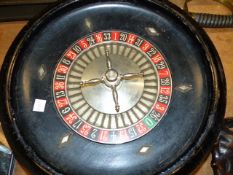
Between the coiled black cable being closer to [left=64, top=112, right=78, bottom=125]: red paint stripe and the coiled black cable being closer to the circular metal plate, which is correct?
the circular metal plate

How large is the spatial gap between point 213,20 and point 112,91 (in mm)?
679

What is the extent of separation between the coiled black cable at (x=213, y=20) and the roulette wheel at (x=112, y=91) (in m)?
0.36

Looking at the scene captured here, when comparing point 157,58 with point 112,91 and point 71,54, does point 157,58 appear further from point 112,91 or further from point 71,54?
point 71,54

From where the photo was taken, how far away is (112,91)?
1.41 metres

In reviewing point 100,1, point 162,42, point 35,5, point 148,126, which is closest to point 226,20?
point 162,42

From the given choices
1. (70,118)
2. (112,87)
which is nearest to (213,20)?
(112,87)

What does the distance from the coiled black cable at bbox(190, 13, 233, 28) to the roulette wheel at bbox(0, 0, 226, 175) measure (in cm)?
36

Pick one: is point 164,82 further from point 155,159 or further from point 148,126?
point 155,159

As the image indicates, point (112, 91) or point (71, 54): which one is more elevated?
point (71, 54)

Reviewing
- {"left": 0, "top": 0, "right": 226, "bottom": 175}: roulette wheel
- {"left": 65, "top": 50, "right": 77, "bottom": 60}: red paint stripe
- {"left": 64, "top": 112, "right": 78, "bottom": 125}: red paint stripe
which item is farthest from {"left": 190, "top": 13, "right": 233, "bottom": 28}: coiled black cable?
{"left": 64, "top": 112, "right": 78, "bottom": 125}: red paint stripe

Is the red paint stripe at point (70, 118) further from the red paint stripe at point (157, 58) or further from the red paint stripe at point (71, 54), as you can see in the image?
the red paint stripe at point (157, 58)

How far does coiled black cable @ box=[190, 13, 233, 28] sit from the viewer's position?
1.81m

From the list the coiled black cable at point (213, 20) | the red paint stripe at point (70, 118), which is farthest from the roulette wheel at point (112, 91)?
the coiled black cable at point (213, 20)

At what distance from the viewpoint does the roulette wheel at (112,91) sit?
1300mm
